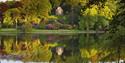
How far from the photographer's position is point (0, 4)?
55.1 metres

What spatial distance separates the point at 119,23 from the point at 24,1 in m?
45.6

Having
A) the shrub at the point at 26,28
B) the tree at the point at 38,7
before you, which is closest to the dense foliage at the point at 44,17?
the tree at the point at 38,7

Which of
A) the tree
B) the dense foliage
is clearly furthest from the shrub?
the tree

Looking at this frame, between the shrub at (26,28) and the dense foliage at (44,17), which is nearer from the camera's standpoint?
the shrub at (26,28)

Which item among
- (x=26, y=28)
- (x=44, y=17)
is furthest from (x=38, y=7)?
(x=26, y=28)

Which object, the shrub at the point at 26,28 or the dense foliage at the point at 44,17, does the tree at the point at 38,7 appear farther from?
the shrub at the point at 26,28

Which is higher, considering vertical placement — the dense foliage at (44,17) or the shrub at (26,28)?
the dense foliage at (44,17)

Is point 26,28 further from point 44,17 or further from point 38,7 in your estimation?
point 38,7

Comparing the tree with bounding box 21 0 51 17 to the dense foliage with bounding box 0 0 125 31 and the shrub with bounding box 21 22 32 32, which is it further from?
the shrub with bounding box 21 22 32 32

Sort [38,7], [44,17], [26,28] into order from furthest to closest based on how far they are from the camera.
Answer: [38,7] < [44,17] < [26,28]

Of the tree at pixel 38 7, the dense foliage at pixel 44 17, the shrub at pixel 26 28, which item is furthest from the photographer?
the tree at pixel 38 7

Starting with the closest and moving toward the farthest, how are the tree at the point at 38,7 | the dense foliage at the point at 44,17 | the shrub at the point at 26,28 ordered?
1. the shrub at the point at 26,28
2. the dense foliage at the point at 44,17
3. the tree at the point at 38,7

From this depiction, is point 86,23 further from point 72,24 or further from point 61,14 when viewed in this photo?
point 61,14

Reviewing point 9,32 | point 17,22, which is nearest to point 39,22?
point 17,22
